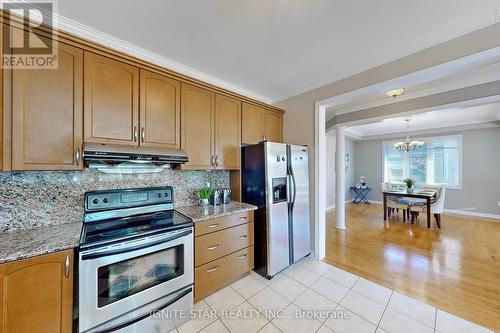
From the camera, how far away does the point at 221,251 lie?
2064mm

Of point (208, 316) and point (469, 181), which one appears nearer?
point (208, 316)

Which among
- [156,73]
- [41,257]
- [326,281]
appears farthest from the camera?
[326,281]

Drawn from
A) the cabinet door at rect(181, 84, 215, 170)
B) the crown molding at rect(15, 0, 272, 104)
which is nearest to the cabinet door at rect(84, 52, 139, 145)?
the crown molding at rect(15, 0, 272, 104)

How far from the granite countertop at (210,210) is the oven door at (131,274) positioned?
21cm

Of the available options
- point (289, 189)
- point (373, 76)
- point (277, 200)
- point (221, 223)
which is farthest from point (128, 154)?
point (373, 76)

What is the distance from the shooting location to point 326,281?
2.29 m

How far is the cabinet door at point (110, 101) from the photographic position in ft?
5.22

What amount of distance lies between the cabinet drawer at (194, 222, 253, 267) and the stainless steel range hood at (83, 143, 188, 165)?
0.84 meters

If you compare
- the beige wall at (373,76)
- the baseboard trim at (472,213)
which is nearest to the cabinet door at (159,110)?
the beige wall at (373,76)

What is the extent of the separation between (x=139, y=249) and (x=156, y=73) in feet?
5.40

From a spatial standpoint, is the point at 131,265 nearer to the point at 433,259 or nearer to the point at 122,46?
the point at 122,46

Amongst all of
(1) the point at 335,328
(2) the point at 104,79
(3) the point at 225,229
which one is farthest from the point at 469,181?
(2) the point at 104,79

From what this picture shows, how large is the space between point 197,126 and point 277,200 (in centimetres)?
132

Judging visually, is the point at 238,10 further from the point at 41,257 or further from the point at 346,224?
the point at 346,224
